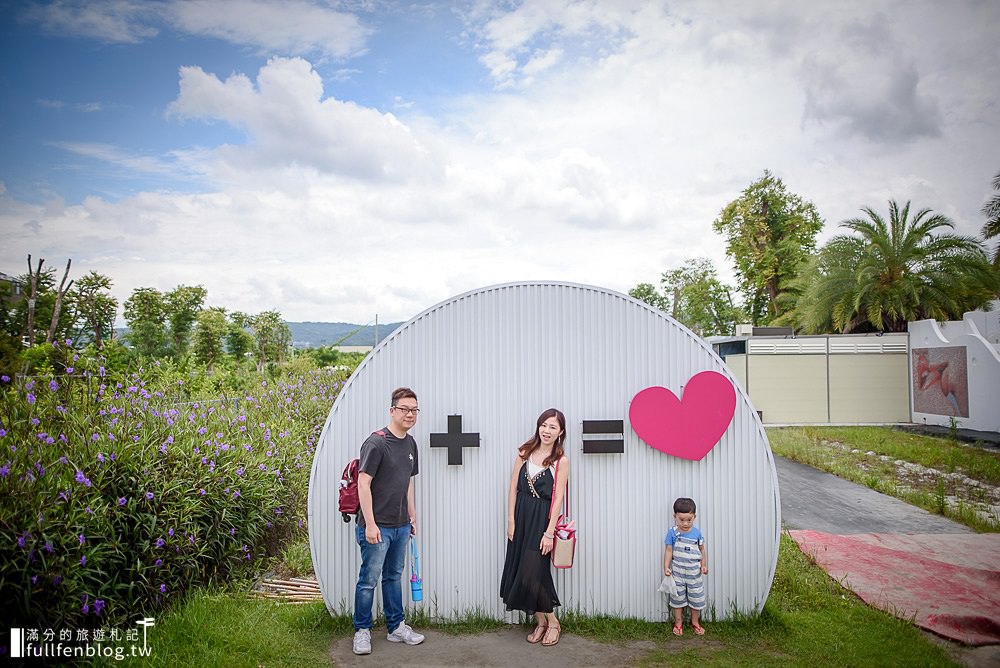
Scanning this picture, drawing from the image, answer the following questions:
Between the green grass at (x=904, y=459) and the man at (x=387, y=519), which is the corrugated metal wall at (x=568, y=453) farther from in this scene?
the green grass at (x=904, y=459)

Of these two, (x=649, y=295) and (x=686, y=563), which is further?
(x=649, y=295)

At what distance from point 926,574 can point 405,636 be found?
5.58 metres

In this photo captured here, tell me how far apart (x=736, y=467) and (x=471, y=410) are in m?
2.33

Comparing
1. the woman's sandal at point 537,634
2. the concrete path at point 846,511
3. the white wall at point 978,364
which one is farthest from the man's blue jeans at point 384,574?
the white wall at point 978,364

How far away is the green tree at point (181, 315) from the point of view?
35.5 meters

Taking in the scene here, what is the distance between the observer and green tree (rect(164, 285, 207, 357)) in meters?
35.5

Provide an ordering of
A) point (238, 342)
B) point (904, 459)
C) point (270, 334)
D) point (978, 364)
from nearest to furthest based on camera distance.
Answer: point (904, 459) < point (978, 364) < point (238, 342) < point (270, 334)

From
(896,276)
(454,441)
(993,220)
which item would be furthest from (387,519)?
(896,276)

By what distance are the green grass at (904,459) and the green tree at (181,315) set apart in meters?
30.6

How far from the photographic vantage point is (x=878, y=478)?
12.3 metres

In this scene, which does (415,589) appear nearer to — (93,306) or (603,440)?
(603,440)

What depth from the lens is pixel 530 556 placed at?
5078 mm

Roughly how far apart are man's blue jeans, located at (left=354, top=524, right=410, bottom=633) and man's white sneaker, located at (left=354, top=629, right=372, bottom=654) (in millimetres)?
45

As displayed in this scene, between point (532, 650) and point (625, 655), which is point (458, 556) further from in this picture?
point (625, 655)
